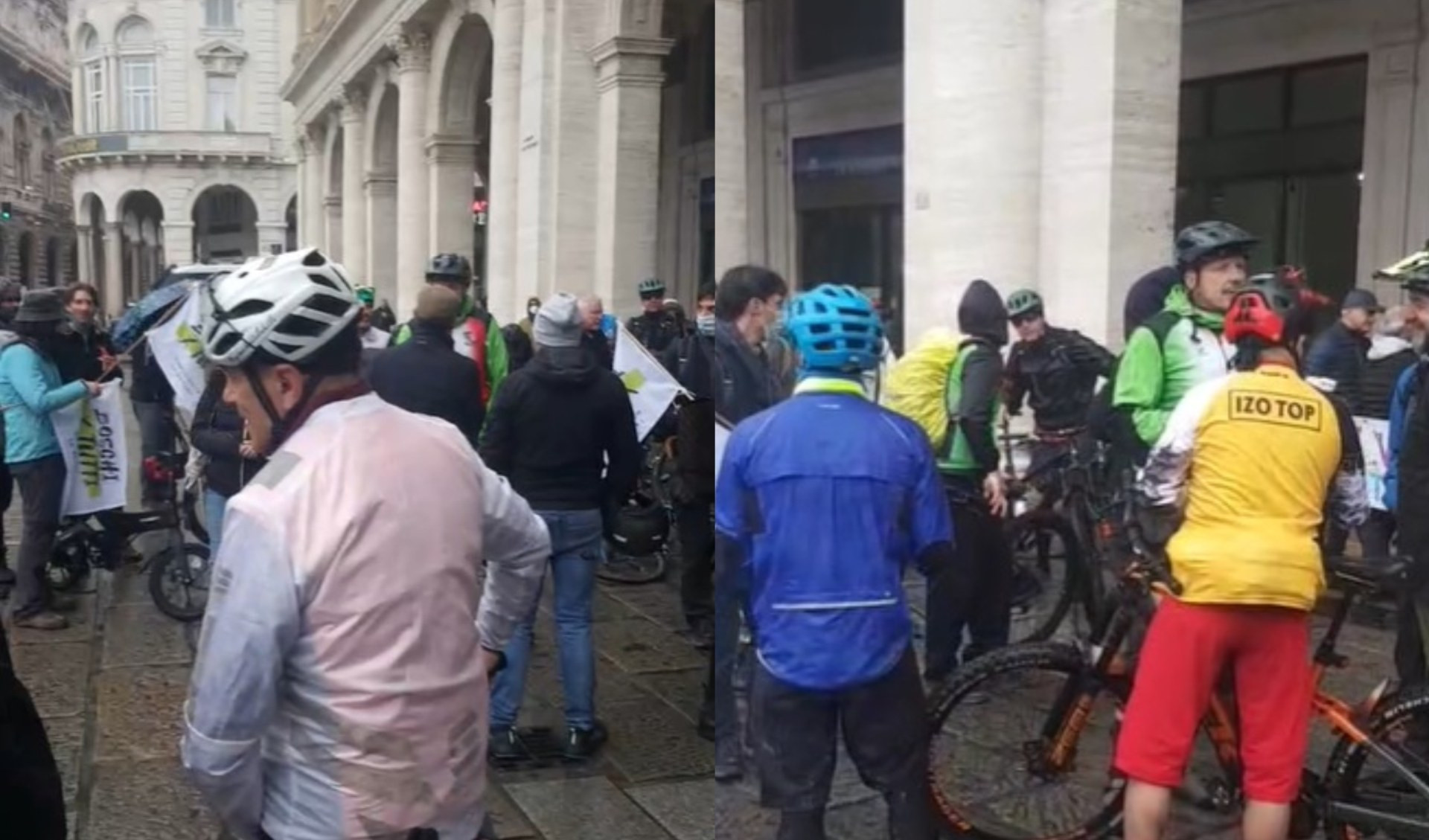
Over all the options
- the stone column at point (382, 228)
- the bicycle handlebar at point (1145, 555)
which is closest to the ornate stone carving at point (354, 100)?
the stone column at point (382, 228)

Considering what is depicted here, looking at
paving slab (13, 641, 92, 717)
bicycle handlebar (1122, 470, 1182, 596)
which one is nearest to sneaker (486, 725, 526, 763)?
paving slab (13, 641, 92, 717)

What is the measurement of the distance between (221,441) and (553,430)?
85.4 inches

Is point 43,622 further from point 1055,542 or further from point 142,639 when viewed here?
point 1055,542

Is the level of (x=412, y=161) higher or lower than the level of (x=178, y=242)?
higher

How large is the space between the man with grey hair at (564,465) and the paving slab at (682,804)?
50cm

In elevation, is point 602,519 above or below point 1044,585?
above

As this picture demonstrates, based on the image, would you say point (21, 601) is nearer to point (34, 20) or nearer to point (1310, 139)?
point (1310, 139)

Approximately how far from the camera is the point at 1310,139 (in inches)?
520

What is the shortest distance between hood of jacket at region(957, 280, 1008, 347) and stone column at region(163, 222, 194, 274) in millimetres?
67945

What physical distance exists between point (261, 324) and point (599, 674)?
5191 millimetres

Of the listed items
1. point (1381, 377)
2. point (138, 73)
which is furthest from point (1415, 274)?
point (138, 73)

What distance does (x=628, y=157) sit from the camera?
674 inches

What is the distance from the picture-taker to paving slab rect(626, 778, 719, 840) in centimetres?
541

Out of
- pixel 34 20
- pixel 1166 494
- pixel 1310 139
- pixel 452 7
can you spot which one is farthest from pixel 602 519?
pixel 34 20
